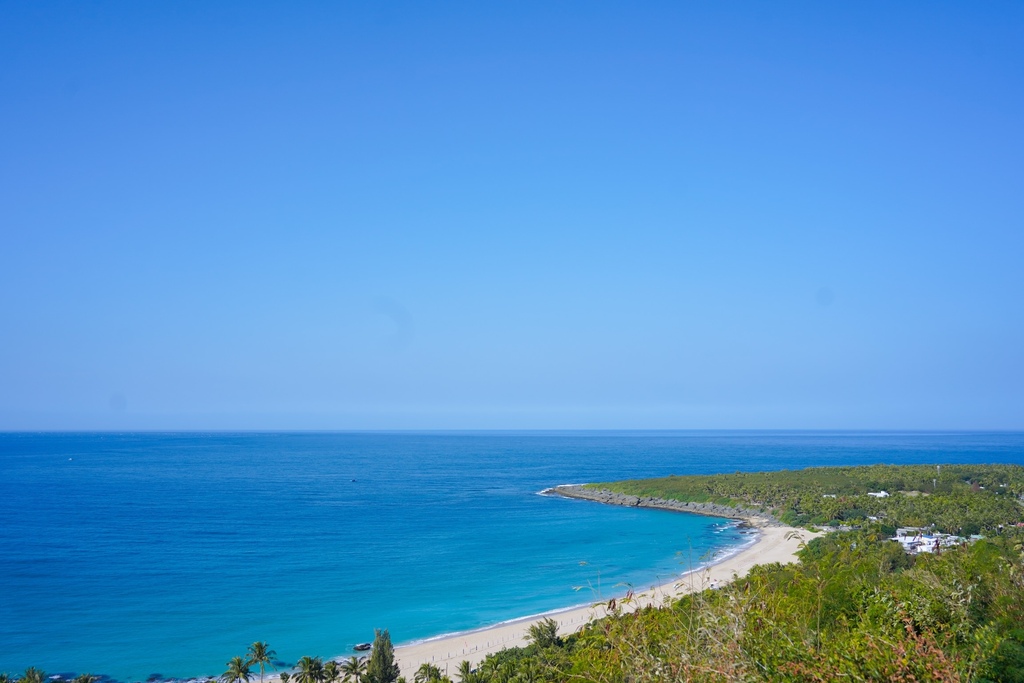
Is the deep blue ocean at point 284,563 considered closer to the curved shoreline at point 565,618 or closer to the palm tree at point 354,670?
the curved shoreline at point 565,618

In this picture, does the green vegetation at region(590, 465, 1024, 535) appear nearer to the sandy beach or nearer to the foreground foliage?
the sandy beach

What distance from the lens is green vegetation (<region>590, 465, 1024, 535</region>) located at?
48812mm

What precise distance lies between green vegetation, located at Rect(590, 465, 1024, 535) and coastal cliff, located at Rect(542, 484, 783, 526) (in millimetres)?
1208

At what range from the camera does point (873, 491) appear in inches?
2670

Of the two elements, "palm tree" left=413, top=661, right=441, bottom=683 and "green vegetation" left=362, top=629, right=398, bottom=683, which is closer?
"palm tree" left=413, top=661, right=441, bottom=683

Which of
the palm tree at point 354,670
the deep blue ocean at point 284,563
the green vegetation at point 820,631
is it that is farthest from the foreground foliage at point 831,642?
the palm tree at point 354,670

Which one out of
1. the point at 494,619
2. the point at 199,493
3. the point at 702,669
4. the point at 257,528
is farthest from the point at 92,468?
the point at 702,669

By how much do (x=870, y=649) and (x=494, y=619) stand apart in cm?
3161

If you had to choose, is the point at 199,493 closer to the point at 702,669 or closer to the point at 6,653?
the point at 6,653

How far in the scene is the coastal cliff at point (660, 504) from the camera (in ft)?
220

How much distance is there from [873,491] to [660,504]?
22932 millimetres

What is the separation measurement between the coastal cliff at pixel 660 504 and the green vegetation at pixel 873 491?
3.96 ft

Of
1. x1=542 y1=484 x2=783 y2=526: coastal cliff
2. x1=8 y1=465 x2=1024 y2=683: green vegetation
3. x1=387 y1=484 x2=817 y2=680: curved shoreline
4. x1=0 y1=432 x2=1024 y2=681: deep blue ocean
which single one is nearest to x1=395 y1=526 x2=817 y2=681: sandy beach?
x1=387 y1=484 x2=817 y2=680: curved shoreline

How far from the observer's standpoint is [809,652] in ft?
21.2
